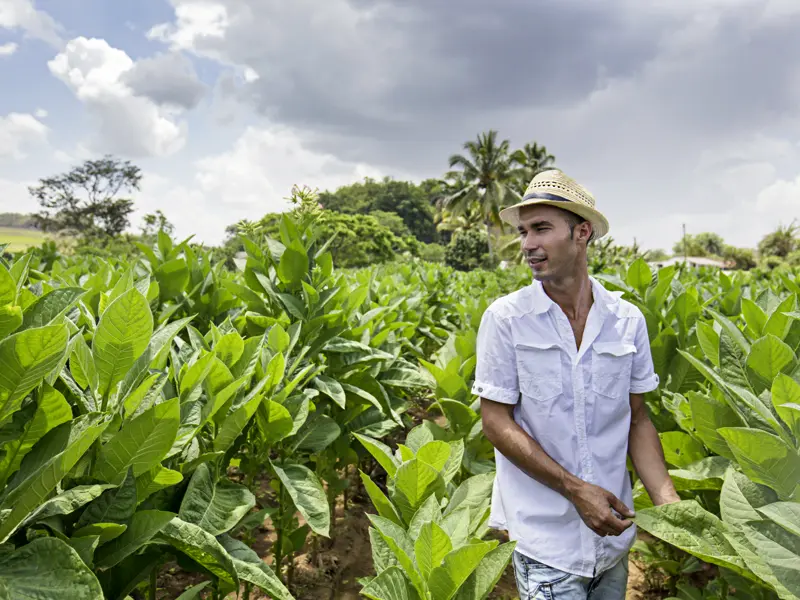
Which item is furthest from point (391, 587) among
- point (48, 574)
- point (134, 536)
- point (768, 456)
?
point (768, 456)

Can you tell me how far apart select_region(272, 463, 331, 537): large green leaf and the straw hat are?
129cm

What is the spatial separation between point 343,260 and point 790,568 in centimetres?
4882

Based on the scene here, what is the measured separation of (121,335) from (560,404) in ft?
5.04

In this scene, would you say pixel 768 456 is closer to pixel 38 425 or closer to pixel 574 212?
pixel 574 212

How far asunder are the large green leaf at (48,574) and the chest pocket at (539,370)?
61.1 inches

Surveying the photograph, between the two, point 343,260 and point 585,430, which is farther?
point 343,260

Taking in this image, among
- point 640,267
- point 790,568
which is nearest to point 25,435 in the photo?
point 790,568

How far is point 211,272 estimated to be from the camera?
3.75 metres

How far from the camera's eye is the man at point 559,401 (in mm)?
2145

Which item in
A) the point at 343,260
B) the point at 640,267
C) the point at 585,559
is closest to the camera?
the point at 585,559

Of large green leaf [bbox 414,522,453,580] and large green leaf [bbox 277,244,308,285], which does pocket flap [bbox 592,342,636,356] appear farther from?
large green leaf [bbox 277,244,308,285]

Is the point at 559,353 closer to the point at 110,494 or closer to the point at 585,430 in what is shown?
the point at 585,430

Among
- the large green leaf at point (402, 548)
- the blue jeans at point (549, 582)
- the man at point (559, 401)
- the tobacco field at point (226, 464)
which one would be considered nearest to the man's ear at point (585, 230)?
the man at point (559, 401)

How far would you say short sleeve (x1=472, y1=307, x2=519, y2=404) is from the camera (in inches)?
87.5
